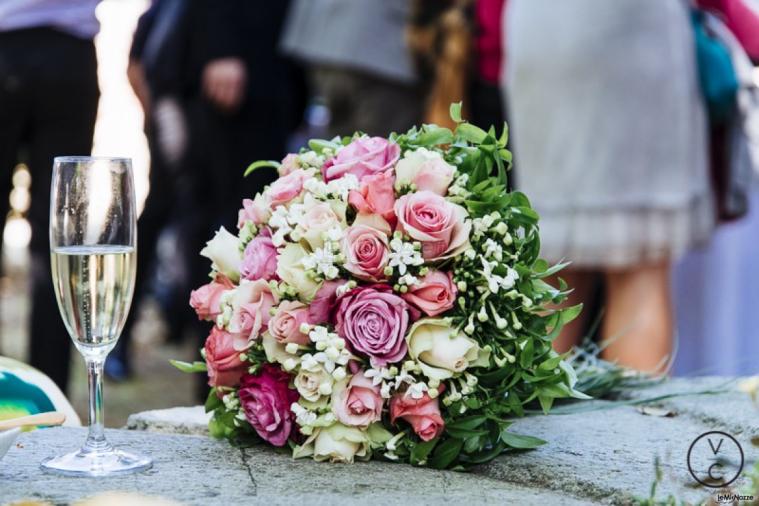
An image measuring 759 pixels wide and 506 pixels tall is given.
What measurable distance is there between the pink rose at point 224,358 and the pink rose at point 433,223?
279 millimetres

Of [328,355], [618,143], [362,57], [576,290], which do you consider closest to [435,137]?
[328,355]

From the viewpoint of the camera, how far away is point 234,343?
1671 mm

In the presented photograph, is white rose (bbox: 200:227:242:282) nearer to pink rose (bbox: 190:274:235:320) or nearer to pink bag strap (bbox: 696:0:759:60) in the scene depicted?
pink rose (bbox: 190:274:235:320)

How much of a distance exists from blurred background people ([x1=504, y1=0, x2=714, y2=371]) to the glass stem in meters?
1.79

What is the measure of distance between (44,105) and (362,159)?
6.89 feet

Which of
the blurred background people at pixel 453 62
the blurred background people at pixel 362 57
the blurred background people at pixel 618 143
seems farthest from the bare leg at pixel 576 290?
the blurred background people at pixel 362 57

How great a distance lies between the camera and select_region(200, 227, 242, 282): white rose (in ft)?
5.79

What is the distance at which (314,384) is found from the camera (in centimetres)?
163

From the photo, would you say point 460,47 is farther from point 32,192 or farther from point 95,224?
point 95,224

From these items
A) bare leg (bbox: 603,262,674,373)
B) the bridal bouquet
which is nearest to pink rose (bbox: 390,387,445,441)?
the bridal bouquet

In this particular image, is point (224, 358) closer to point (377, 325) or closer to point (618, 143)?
point (377, 325)

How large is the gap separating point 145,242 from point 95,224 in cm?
386

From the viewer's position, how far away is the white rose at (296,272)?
163 centimetres

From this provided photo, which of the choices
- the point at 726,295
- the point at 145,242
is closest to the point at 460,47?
the point at 726,295
